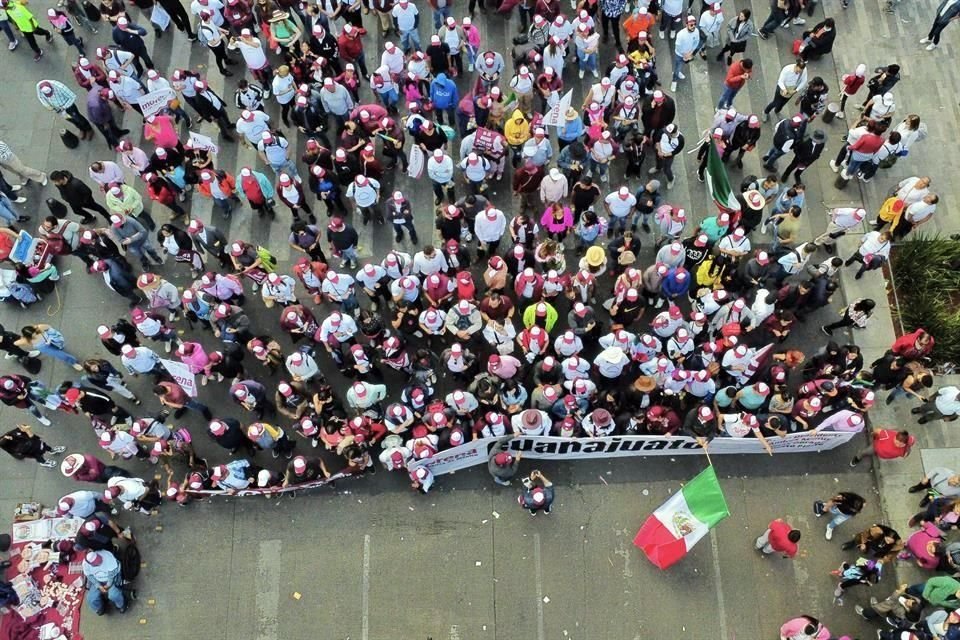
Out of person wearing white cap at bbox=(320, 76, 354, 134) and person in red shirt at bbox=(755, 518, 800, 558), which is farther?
person wearing white cap at bbox=(320, 76, 354, 134)

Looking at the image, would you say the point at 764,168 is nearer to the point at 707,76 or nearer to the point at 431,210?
the point at 707,76

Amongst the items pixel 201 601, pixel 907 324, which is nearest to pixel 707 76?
pixel 907 324

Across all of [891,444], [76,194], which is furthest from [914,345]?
[76,194]

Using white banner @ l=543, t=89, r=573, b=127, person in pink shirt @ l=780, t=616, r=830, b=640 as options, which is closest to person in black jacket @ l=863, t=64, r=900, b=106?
white banner @ l=543, t=89, r=573, b=127

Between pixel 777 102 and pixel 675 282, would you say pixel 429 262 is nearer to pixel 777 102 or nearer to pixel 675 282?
pixel 675 282

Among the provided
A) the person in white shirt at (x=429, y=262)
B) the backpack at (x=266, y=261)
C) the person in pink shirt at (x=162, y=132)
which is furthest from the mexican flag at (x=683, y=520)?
the person in pink shirt at (x=162, y=132)

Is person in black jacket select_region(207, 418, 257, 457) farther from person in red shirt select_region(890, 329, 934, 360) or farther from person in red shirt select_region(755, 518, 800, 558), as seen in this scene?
person in red shirt select_region(890, 329, 934, 360)
